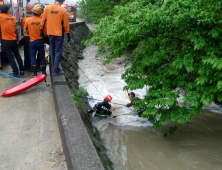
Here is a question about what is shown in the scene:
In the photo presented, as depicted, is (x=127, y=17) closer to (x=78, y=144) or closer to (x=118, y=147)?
(x=78, y=144)

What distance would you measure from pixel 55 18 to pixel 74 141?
3.30 m

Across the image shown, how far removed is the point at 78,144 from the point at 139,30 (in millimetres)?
1998

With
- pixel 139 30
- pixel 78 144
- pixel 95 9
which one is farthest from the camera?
pixel 95 9

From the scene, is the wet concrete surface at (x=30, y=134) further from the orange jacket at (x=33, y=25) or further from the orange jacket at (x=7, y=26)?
the orange jacket at (x=7, y=26)

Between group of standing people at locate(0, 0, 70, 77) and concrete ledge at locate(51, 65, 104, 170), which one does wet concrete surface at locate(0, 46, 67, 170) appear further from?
group of standing people at locate(0, 0, 70, 77)

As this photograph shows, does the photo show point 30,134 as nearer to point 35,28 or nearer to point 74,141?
point 74,141

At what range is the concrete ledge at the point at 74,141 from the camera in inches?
99.6

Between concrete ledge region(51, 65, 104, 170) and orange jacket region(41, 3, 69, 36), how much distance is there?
189 centimetres

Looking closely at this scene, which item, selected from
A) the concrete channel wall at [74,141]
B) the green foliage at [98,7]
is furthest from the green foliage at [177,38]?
the green foliage at [98,7]

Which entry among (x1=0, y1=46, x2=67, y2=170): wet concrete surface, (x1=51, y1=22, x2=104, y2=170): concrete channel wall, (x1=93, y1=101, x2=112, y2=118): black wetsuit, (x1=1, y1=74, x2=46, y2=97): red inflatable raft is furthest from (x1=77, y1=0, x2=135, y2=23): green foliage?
(x1=51, y1=22, x2=104, y2=170): concrete channel wall

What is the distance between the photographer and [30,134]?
3459 millimetres

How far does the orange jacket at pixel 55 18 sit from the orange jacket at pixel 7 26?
3.23 feet

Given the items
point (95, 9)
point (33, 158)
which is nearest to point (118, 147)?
point (33, 158)

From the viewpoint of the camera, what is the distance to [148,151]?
5086mm
